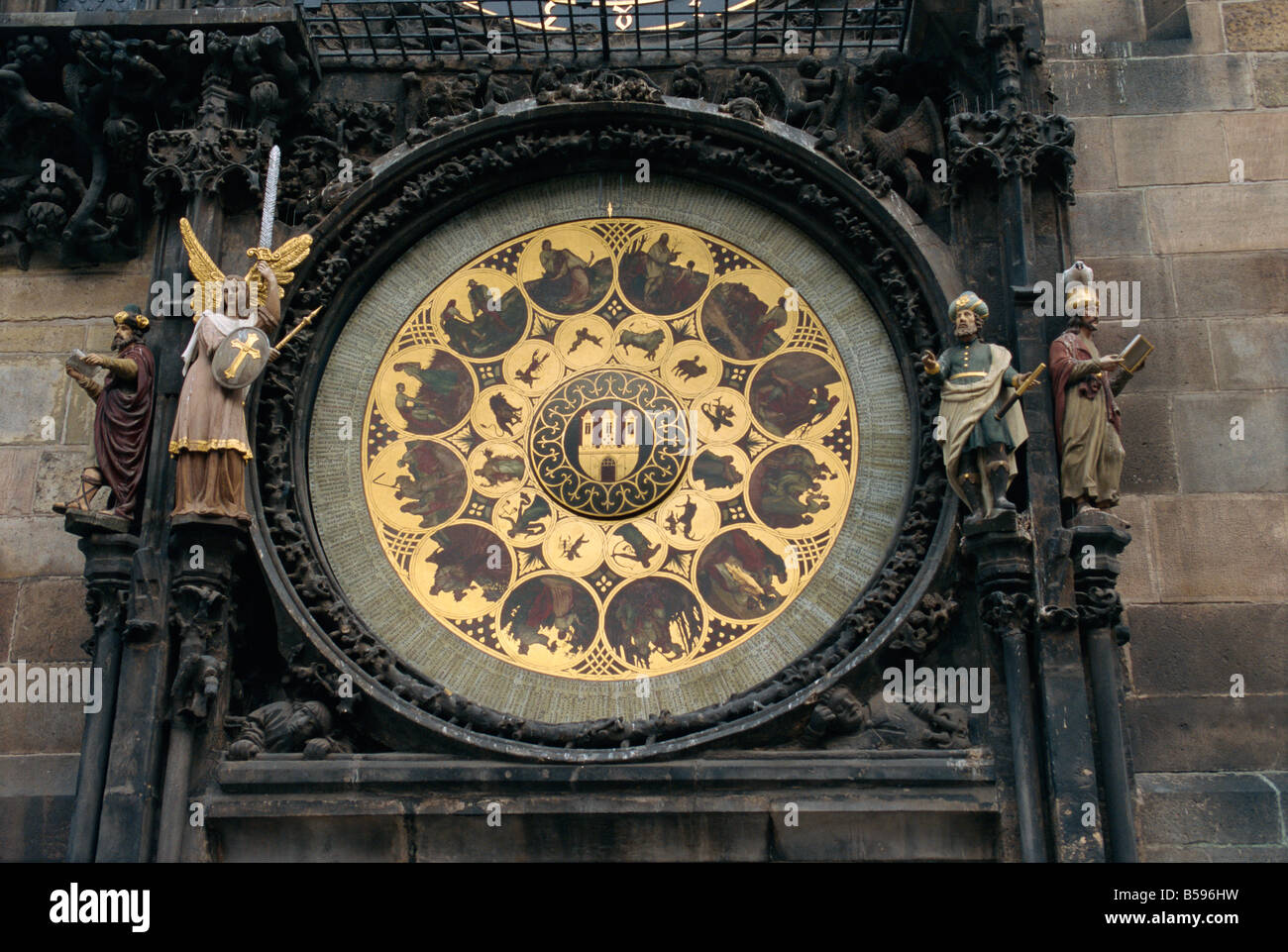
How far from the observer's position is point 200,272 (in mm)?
11109

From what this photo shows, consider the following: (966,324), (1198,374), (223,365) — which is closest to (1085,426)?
(966,324)

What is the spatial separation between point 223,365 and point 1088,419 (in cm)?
482

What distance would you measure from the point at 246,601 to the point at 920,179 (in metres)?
4.77

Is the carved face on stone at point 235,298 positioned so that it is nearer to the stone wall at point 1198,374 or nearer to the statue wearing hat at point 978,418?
the statue wearing hat at point 978,418

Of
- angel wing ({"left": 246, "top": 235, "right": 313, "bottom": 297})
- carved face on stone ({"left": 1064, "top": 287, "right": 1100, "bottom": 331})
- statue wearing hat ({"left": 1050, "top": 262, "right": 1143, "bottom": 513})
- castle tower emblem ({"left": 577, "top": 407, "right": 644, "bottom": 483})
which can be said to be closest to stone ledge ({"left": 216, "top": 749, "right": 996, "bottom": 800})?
statue wearing hat ({"left": 1050, "top": 262, "right": 1143, "bottom": 513})

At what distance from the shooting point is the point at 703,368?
454 inches

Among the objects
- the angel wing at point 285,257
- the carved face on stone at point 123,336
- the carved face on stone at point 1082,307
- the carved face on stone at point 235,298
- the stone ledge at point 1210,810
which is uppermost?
the angel wing at point 285,257

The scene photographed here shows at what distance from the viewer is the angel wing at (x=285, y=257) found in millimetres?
11117

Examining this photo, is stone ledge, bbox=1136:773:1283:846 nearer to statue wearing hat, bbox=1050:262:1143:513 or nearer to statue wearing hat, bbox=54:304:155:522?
statue wearing hat, bbox=1050:262:1143:513

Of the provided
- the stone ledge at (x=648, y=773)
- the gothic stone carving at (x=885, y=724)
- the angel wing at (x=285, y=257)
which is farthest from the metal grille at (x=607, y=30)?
the stone ledge at (x=648, y=773)

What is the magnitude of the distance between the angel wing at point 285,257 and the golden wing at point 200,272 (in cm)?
20

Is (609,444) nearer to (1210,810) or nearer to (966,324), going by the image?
(966,324)

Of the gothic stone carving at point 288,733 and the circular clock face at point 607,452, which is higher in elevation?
the circular clock face at point 607,452

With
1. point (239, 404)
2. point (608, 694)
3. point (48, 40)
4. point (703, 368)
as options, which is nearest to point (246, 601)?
point (239, 404)
